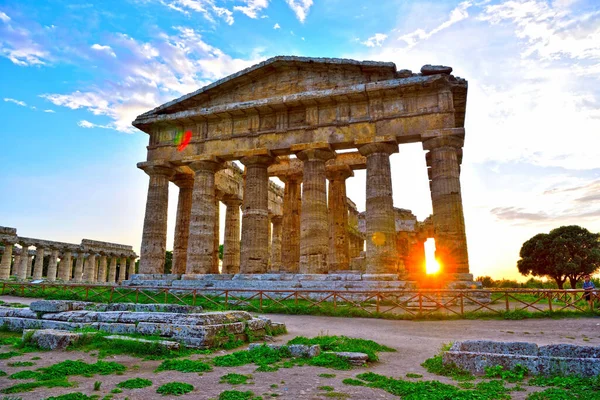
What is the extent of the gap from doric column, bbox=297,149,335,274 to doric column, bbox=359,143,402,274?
2233mm

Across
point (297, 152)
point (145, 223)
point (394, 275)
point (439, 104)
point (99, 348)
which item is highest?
point (439, 104)

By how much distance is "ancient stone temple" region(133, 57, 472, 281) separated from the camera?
771 inches

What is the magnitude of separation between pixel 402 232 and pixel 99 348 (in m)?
28.7

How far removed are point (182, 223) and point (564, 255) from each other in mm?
38637

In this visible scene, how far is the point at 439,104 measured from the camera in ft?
64.6

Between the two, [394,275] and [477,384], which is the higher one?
[394,275]

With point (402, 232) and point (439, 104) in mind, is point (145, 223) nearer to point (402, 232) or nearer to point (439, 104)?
point (439, 104)

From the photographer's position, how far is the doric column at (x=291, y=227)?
26703 mm

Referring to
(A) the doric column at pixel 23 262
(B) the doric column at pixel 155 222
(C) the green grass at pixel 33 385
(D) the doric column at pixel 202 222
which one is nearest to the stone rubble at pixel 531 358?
(C) the green grass at pixel 33 385

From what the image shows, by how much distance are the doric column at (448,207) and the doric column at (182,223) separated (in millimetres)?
15174

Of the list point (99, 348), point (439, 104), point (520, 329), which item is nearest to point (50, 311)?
point (99, 348)

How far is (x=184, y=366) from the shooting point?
6762 millimetres

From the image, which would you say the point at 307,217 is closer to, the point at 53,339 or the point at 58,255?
the point at 53,339

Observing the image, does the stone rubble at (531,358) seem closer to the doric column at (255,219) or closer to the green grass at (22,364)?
the green grass at (22,364)
